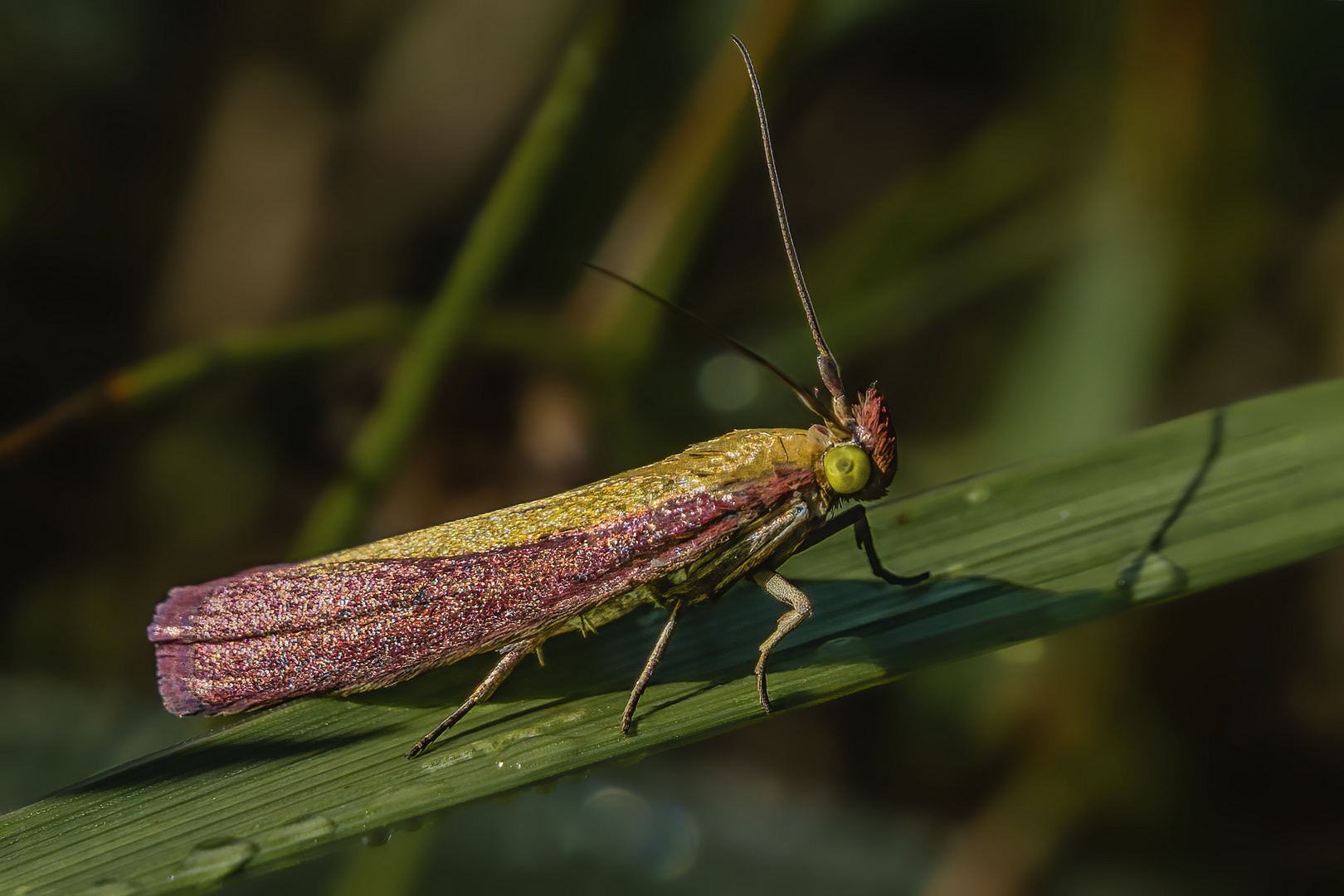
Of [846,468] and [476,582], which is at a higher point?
[476,582]

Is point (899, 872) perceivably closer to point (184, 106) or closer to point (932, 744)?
point (932, 744)

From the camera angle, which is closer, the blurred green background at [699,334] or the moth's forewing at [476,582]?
the moth's forewing at [476,582]

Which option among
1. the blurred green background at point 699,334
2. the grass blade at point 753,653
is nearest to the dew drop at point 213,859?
the grass blade at point 753,653

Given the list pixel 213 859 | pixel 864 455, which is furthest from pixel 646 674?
pixel 213 859

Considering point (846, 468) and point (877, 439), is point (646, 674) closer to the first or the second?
point (846, 468)

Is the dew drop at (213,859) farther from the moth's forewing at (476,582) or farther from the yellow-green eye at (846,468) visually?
the yellow-green eye at (846,468)

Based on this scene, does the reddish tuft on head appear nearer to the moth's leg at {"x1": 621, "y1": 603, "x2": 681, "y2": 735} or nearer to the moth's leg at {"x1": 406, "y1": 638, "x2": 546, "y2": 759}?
the moth's leg at {"x1": 621, "y1": 603, "x2": 681, "y2": 735}

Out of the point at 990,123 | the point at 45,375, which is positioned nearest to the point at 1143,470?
the point at 990,123
